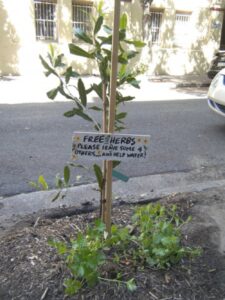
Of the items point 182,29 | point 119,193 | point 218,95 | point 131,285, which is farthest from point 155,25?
point 131,285

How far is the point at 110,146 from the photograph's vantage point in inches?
80.7

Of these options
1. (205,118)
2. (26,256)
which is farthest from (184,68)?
(26,256)

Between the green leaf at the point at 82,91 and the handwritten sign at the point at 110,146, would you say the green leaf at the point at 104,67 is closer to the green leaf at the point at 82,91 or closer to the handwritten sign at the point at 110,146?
the green leaf at the point at 82,91

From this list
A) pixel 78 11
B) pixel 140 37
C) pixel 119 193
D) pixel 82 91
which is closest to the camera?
pixel 82 91

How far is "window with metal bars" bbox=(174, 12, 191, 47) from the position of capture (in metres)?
13.5

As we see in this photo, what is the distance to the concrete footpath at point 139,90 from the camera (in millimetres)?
8562

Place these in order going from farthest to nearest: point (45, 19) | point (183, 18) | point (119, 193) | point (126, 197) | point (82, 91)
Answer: point (183, 18) → point (45, 19) → point (119, 193) → point (126, 197) → point (82, 91)

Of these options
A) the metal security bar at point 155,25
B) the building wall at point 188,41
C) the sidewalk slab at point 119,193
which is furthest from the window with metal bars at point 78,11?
the sidewalk slab at point 119,193

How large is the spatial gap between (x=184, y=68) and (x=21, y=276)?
13.2m

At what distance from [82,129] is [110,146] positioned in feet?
12.5

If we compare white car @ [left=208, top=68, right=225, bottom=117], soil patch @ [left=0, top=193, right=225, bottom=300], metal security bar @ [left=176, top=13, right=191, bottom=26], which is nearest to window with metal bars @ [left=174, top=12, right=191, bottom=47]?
metal security bar @ [left=176, top=13, right=191, bottom=26]

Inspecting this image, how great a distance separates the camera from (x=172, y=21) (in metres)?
13.3

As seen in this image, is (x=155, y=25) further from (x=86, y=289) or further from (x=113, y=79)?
(x=86, y=289)

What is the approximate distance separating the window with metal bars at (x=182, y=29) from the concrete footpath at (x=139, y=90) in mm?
1492
